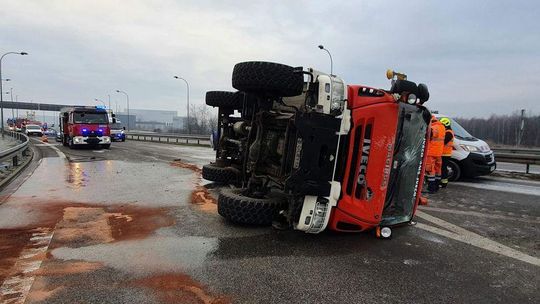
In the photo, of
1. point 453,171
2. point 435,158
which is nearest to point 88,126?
point 453,171

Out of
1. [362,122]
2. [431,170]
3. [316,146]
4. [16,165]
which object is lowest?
[16,165]

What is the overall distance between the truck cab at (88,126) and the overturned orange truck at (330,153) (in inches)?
670

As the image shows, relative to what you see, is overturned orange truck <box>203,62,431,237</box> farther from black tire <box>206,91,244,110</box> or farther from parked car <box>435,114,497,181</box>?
parked car <box>435,114,497,181</box>

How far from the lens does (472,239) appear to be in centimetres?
492

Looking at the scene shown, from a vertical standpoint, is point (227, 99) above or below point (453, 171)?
above

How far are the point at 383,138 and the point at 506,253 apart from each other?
1862 mm

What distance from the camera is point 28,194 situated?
7.40m

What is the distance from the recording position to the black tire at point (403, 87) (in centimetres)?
471

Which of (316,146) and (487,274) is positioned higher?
(316,146)

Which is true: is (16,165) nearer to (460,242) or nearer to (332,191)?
(332,191)

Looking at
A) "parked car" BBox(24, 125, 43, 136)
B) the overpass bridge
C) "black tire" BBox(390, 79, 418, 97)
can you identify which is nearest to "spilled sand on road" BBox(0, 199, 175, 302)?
"black tire" BBox(390, 79, 418, 97)

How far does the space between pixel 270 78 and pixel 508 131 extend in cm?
7946

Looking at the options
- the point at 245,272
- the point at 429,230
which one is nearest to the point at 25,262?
the point at 245,272

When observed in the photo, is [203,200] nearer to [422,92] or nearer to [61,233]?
[61,233]
